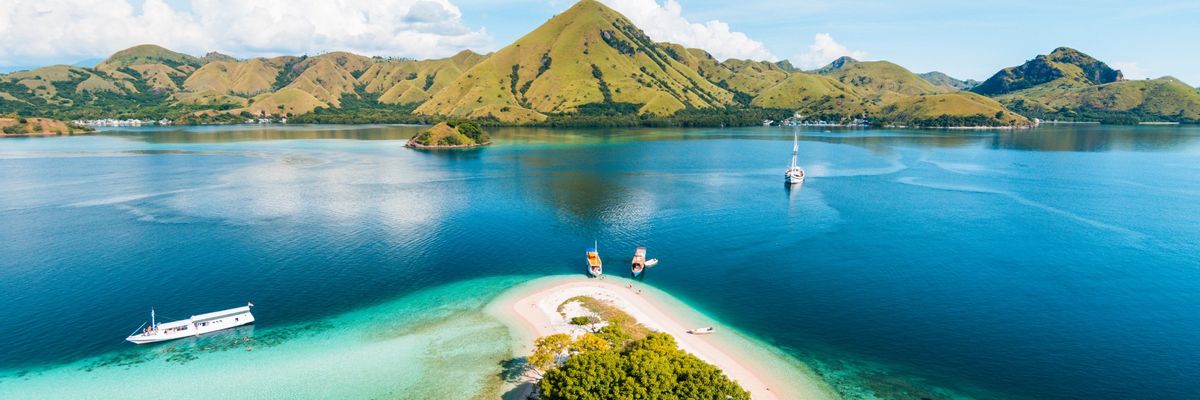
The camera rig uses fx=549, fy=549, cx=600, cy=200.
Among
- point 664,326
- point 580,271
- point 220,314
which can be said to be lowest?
point 664,326

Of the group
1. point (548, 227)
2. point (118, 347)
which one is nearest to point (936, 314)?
point (548, 227)

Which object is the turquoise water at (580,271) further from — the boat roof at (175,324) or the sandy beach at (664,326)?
the boat roof at (175,324)

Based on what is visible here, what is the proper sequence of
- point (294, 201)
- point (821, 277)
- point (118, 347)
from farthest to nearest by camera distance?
1. point (294, 201)
2. point (821, 277)
3. point (118, 347)

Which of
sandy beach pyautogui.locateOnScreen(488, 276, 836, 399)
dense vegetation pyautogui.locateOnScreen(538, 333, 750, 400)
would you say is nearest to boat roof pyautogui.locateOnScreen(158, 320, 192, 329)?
→ sandy beach pyautogui.locateOnScreen(488, 276, 836, 399)

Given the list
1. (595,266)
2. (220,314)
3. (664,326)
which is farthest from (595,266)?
(220,314)

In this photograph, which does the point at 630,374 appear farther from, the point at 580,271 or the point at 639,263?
the point at 580,271

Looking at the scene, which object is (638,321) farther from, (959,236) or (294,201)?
(294,201)

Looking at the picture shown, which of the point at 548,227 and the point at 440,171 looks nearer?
the point at 548,227
